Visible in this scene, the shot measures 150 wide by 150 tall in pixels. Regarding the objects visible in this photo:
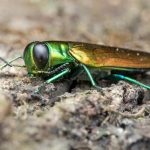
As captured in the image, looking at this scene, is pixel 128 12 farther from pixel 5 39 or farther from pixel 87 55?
pixel 87 55

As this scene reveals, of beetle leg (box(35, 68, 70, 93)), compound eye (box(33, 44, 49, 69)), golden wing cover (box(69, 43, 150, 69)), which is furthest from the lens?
golden wing cover (box(69, 43, 150, 69))

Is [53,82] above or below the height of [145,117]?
above

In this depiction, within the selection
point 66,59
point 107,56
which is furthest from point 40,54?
point 107,56

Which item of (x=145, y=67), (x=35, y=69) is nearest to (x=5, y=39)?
(x=35, y=69)

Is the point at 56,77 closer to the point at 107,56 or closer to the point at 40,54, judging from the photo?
the point at 40,54

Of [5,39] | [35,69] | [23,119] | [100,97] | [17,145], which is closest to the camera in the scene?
[17,145]

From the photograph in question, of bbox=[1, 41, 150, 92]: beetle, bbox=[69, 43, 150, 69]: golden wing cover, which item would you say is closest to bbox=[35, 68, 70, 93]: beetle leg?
bbox=[1, 41, 150, 92]: beetle

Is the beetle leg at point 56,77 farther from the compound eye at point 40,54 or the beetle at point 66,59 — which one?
the compound eye at point 40,54

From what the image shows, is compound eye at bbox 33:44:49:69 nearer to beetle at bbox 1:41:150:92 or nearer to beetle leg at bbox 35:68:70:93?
beetle at bbox 1:41:150:92
